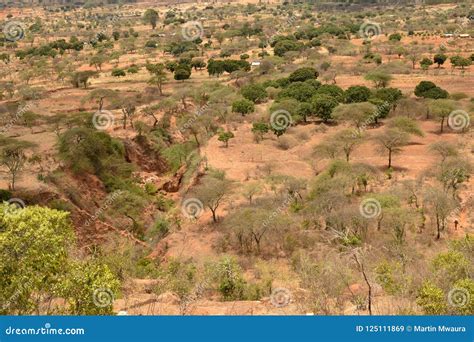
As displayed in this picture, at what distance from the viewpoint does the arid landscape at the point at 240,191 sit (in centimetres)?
1309

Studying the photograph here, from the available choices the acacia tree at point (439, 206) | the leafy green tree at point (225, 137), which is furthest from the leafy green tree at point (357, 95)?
the acacia tree at point (439, 206)

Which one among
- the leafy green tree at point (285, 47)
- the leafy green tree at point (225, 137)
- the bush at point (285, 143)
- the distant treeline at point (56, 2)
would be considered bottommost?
the bush at point (285, 143)

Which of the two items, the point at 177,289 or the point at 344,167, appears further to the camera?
the point at 344,167

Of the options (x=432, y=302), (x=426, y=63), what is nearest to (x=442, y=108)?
(x=426, y=63)

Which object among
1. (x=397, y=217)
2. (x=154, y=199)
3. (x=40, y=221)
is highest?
(x=40, y=221)

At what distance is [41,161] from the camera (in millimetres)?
31000

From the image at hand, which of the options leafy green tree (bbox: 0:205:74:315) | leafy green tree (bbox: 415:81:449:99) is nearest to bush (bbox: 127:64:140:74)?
leafy green tree (bbox: 415:81:449:99)

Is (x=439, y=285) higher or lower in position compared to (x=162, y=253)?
higher

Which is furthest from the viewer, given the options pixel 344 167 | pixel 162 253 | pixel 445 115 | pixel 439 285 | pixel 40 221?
pixel 445 115

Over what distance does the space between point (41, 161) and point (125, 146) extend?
6.40 meters

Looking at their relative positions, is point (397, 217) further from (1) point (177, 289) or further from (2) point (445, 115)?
(2) point (445, 115)

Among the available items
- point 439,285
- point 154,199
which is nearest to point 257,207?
point 154,199

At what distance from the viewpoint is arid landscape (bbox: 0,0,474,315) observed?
43.0 feet

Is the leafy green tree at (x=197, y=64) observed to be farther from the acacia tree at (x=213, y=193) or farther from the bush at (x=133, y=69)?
the acacia tree at (x=213, y=193)
